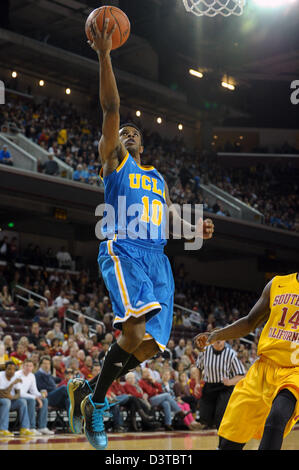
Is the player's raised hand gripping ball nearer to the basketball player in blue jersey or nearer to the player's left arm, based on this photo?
the basketball player in blue jersey

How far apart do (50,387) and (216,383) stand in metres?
3.45

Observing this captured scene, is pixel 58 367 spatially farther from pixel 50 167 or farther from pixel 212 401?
pixel 50 167

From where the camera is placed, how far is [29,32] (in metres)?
23.8

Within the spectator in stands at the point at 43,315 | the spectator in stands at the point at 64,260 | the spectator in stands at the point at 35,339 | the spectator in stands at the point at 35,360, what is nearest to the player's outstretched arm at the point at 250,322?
the spectator in stands at the point at 35,360

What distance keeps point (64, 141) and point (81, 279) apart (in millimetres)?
4792

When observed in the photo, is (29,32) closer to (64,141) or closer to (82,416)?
(64,141)

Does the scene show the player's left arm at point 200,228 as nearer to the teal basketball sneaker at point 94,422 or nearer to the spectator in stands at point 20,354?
the teal basketball sneaker at point 94,422

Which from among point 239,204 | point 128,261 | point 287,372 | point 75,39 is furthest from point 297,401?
point 75,39

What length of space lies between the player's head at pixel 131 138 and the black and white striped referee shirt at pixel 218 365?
4.31m

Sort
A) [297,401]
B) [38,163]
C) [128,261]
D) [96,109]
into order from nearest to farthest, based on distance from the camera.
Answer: [297,401] → [128,261] → [38,163] → [96,109]

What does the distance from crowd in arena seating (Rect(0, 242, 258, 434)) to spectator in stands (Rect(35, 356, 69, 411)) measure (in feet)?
0.05

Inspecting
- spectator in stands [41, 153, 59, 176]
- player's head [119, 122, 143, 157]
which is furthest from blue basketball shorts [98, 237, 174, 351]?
spectator in stands [41, 153, 59, 176]

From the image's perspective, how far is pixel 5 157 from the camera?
17109mm

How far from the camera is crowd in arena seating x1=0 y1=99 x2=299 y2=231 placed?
20188mm
